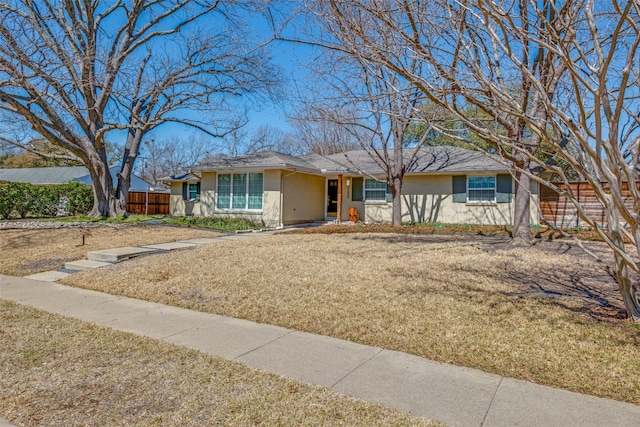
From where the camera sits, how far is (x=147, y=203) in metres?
26.9

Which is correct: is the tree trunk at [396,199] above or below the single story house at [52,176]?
below

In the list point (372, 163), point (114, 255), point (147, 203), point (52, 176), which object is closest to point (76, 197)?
point (147, 203)

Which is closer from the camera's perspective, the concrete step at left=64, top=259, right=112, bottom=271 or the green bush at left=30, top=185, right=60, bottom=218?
the concrete step at left=64, top=259, right=112, bottom=271

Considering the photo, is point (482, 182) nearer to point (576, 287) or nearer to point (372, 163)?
point (372, 163)

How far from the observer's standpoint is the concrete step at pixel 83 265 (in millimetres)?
8125

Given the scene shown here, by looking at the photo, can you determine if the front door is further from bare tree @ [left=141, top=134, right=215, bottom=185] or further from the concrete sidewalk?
bare tree @ [left=141, top=134, right=215, bottom=185]

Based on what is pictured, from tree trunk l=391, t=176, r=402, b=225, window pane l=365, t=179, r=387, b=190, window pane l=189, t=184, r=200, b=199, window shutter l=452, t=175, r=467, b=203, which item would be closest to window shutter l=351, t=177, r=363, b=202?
window pane l=365, t=179, r=387, b=190

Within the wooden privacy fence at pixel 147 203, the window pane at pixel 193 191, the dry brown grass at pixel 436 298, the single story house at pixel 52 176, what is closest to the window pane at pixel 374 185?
the dry brown grass at pixel 436 298

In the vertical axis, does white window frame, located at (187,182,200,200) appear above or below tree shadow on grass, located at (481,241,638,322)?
above

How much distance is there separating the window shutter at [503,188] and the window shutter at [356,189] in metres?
5.73

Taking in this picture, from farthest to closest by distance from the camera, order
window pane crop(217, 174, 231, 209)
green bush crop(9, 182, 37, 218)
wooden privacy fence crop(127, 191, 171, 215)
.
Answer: wooden privacy fence crop(127, 191, 171, 215) → green bush crop(9, 182, 37, 218) → window pane crop(217, 174, 231, 209)

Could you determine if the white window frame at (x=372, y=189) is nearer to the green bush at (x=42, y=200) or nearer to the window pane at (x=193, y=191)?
the window pane at (x=193, y=191)

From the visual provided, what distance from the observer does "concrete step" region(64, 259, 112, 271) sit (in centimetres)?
812

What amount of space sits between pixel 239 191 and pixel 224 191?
33.3 inches
